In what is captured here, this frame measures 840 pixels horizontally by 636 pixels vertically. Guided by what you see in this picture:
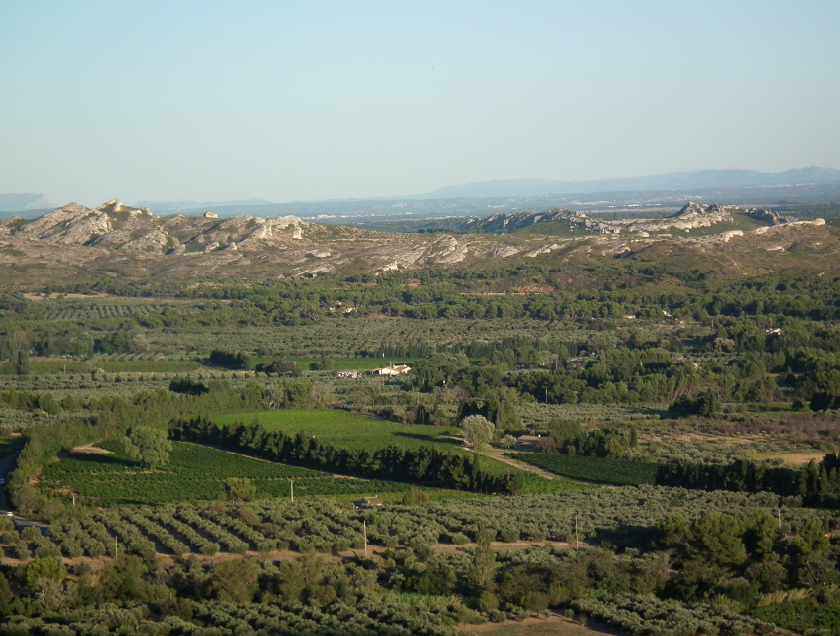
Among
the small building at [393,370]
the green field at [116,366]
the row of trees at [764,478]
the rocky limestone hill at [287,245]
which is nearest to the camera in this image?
the row of trees at [764,478]

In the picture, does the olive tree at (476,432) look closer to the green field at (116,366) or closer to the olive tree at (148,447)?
the olive tree at (148,447)

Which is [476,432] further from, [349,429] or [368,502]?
[368,502]

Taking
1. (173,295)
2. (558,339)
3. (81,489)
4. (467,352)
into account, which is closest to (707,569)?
(81,489)

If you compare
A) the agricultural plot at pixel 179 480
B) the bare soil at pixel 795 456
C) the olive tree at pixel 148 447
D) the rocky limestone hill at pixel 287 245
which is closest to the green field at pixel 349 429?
the agricultural plot at pixel 179 480

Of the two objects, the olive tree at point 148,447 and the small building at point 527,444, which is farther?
the small building at point 527,444

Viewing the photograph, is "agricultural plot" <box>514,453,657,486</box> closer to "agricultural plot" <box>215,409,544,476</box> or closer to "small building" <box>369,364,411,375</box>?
"agricultural plot" <box>215,409,544,476</box>

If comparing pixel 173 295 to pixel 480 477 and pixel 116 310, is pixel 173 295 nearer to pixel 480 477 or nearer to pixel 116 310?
pixel 116 310

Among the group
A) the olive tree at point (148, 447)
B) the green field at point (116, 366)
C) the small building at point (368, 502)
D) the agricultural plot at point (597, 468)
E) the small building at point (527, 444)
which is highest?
the olive tree at point (148, 447)
